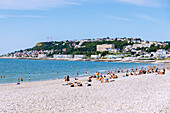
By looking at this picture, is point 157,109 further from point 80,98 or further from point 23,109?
point 23,109

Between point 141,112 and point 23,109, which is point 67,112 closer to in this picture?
point 23,109

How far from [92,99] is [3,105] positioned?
4.69m

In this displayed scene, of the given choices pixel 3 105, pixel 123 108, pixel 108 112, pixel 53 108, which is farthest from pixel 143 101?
pixel 3 105

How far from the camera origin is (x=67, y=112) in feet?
35.2

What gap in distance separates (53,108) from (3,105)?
263cm

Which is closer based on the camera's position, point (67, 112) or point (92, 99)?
point (67, 112)

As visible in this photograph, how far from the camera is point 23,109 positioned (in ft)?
36.7

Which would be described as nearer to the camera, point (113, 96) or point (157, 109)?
point (157, 109)

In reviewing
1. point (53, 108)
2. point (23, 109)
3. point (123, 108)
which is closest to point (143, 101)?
point (123, 108)

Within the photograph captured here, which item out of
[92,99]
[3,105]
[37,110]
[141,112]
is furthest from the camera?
[92,99]

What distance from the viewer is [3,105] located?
12.1m

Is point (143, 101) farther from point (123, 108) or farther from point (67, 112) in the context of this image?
point (67, 112)

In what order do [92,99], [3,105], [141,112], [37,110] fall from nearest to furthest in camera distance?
[141,112], [37,110], [3,105], [92,99]

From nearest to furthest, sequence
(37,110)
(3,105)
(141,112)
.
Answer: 1. (141,112)
2. (37,110)
3. (3,105)
